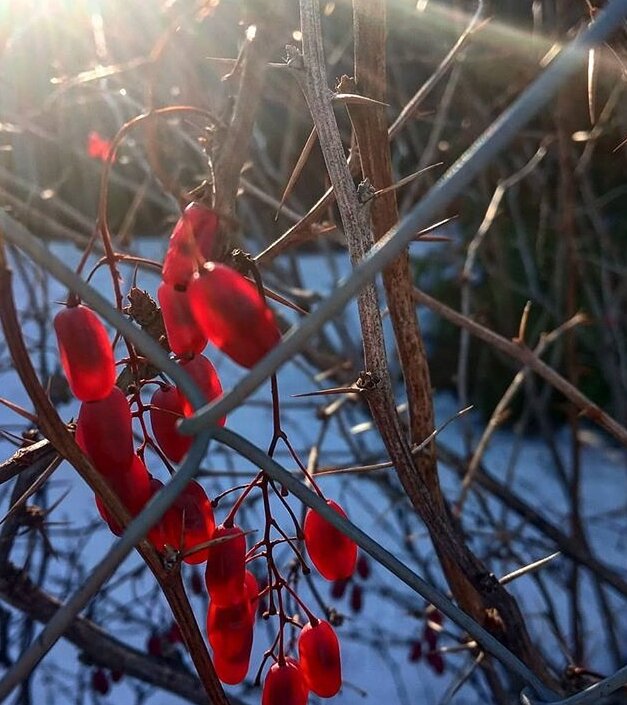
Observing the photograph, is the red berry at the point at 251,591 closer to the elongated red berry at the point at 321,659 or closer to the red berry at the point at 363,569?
the elongated red berry at the point at 321,659

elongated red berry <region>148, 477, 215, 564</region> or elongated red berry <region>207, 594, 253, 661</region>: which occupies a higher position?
elongated red berry <region>148, 477, 215, 564</region>

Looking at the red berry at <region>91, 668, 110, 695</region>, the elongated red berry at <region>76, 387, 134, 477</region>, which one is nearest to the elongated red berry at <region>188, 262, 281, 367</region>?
the elongated red berry at <region>76, 387, 134, 477</region>

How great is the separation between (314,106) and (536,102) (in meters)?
0.24

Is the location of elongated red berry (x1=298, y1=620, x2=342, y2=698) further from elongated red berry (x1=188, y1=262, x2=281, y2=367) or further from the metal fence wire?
elongated red berry (x1=188, y1=262, x2=281, y2=367)

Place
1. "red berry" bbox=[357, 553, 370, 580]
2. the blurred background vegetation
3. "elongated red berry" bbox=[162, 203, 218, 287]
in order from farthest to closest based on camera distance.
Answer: "red berry" bbox=[357, 553, 370, 580], the blurred background vegetation, "elongated red berry" bbox=[162, 203, 218, 287]

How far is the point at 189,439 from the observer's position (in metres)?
0.62

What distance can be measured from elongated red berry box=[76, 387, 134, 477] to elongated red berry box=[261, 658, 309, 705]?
0.71ft

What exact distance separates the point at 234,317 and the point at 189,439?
186mm

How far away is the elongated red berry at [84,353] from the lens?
0.53m

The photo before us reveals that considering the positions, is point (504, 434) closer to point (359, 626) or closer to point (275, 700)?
point (359, 626)

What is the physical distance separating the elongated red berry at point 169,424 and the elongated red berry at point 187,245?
107mm

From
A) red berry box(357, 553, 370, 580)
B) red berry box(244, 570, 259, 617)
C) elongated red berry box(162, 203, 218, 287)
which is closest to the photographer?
elongated red berry box(162, 203, 218, 287)

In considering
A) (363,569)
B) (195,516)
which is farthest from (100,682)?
(195,516)

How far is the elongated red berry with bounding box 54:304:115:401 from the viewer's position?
535 mm
